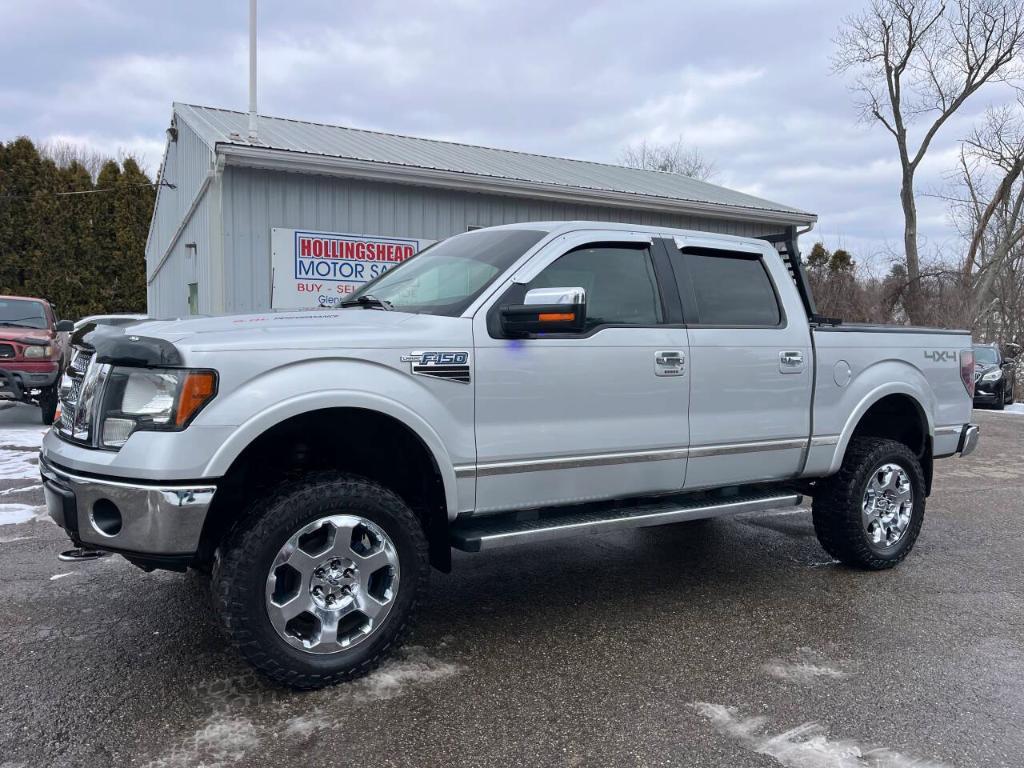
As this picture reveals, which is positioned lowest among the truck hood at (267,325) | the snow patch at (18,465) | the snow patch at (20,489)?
the snow patch at (20,489)

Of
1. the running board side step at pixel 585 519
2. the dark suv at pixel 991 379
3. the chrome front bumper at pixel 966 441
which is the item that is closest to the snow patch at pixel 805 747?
the running board side step at pixel 585 519

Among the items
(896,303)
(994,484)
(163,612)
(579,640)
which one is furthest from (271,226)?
(896,303)

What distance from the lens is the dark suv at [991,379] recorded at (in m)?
18.0

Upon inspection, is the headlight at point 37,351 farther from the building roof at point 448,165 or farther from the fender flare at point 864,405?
the fender flare at point 864,405

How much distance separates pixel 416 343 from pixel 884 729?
91.6 inches

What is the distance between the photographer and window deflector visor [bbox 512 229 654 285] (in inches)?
148

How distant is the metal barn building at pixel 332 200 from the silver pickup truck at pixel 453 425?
659 cm

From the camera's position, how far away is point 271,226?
10516 mm

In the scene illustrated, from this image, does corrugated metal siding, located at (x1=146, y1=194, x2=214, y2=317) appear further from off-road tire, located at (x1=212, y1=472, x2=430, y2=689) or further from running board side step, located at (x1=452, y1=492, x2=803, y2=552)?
off-road tire, located at (x1=212, y1=472, x2=430, y2=689)

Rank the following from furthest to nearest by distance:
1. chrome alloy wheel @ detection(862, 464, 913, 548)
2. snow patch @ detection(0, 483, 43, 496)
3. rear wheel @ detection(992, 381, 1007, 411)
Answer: rear wheel @ detection(992, 381, 1007, 411)
snow patch @ detection(0, 483, 43, 496)
chrome alloy wheel @ detection(862, 464, 913, 548)

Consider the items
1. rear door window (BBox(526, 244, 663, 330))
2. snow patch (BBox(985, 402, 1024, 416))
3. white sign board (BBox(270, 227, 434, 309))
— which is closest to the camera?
rear door window (BBox(526, 244, 663, 330))

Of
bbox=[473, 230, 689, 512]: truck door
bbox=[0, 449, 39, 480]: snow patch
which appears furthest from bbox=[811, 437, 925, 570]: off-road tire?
bbox=[0, 449, 39, 480]: snow patch

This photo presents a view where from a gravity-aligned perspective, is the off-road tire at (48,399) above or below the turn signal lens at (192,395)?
below

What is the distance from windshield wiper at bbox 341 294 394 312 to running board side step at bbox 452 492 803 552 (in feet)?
3.66
